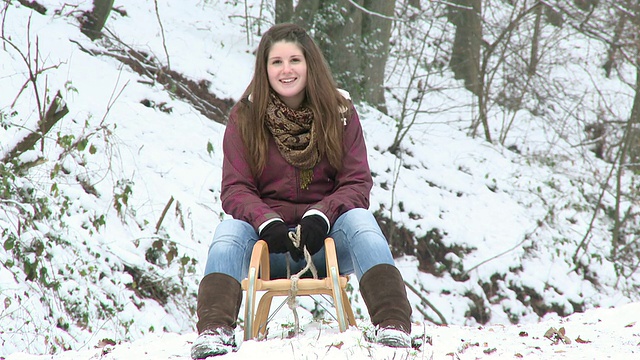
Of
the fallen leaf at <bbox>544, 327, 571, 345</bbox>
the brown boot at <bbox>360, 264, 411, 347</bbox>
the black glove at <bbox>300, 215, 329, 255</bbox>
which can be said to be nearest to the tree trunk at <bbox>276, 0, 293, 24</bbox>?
the fallen leaf at <bbox>544, 327, 571, 345</bbox>

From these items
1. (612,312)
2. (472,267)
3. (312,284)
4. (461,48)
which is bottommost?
(472,267)

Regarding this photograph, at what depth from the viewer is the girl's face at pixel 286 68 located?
3100mm

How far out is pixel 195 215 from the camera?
5.68 m

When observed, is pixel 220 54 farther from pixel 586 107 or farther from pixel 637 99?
pixel 586 107

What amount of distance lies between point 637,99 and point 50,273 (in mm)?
7531

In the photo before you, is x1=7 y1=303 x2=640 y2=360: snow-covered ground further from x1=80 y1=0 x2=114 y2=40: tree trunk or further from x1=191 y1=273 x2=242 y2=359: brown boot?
x1=80 y1=0 x2=114 y2=40: tree trunk

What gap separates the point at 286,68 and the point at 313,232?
2.67 ft

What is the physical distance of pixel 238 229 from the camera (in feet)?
9.39

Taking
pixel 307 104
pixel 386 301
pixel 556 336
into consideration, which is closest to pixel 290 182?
pixel 307 104

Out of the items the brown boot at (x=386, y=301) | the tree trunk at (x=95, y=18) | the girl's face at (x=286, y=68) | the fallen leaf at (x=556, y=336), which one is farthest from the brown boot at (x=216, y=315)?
the tree trunk at (x=95, y=18)

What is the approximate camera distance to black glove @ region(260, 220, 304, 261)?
274 centimetres

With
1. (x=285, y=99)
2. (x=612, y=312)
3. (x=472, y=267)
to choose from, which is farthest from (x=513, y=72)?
(x=285, y=99)

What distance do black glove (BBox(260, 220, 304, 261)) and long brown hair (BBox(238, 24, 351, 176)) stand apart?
0.41 m

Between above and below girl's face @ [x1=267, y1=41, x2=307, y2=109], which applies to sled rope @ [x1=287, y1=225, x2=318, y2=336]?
below
